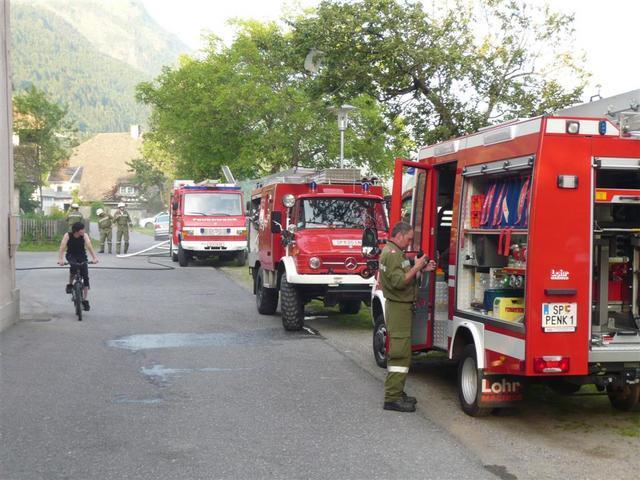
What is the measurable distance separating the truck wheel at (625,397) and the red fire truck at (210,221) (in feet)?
65.8

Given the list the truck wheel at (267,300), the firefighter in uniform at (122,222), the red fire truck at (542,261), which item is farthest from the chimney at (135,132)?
the red fire truck at (542,261)

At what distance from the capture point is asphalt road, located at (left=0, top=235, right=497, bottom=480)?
595cm

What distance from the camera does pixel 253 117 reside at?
37062 millimetres

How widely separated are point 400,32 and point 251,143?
65.9 feet

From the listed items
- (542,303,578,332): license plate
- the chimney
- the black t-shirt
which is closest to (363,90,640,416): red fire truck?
(542,303,578,332): license plate

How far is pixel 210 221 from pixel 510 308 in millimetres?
20803

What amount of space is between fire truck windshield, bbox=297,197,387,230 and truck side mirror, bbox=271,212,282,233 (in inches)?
15.1

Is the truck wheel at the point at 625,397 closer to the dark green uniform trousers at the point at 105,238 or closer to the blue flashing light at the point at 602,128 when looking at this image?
the blue flashing light at the point at 602,128

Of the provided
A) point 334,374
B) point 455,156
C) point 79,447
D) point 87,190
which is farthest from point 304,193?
point 87,190

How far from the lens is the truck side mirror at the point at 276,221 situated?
13781 mm

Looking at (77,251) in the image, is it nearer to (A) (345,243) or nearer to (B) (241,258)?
(A) (345,243)

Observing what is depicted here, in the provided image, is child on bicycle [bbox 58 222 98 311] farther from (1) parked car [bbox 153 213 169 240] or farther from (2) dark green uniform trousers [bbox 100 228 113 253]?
(1) parked car [bbox 153 213 169 240]

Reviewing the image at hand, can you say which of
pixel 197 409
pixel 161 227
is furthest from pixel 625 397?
pixel 161 227

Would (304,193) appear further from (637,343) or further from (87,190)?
(87,190)
